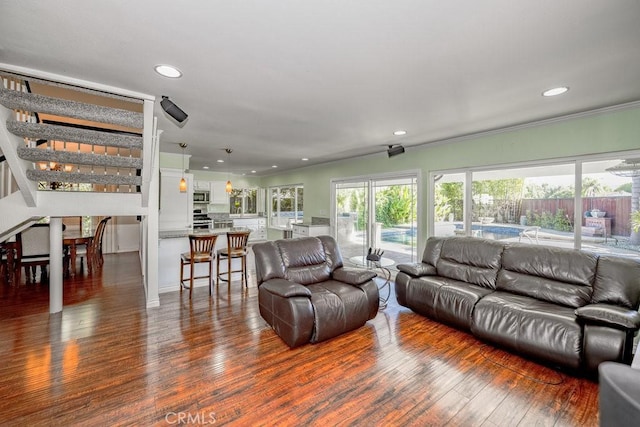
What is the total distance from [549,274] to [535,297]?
301 millimetres

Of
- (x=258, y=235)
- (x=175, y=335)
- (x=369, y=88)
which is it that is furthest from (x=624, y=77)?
(x=258, y=235)

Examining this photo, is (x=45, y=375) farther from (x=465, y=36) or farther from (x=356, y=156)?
(x=356, y=156)

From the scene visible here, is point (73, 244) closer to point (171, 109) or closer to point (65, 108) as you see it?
point (65, 108)

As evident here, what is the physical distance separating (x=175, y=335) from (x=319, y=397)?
1.84 m

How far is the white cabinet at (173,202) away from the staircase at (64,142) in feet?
7.73

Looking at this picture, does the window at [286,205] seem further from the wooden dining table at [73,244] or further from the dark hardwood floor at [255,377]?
the dark hardwood floor at [255,377]

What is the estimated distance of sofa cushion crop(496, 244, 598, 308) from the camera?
2.79m

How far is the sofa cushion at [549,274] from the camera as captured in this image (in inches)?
110

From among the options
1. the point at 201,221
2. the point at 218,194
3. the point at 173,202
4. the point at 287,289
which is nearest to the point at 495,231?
the point at 287,289

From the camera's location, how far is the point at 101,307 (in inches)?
148

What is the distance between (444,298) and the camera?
3.19 metres

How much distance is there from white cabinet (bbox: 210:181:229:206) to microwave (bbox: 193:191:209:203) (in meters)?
0.19

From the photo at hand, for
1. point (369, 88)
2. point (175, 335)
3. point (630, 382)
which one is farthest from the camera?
point (175, 335)

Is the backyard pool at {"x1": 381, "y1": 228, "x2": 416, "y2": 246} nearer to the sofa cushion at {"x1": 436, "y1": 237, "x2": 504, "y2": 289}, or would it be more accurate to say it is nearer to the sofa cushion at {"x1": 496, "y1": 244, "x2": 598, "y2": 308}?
the sofa cushion at {"x1": 436, "y1": 237, "x2": 504, "y2": 289}
